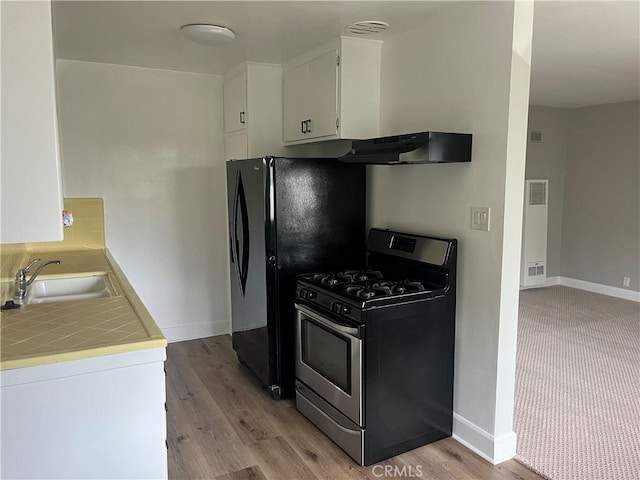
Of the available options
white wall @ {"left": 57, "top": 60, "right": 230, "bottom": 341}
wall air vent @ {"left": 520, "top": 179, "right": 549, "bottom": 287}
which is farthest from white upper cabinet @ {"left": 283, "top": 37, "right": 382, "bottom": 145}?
wall air vent @ {"left": 520, "top": 179, "right": 549, "bottom": 287}

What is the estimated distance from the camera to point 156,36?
9.98 feet

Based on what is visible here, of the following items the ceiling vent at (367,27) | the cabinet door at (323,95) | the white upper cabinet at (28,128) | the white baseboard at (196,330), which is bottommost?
the white baseboard at (196,330)

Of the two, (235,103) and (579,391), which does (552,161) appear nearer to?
(579,391)

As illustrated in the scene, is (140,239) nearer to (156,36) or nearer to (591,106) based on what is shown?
(156,36)

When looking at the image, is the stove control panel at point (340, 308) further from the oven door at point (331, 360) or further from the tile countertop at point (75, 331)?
the tile countertop at point (75, 331)

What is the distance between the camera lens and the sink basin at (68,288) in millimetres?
2723

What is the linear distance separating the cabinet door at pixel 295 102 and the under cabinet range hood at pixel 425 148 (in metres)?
1.11

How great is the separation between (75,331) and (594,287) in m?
6.21

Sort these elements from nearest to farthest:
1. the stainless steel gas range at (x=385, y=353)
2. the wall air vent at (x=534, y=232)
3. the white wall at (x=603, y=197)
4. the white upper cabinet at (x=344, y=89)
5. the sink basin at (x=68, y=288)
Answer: the stainless steel gas range at (x=385, y=353), the sink basin at (x=68, y=288), the white upper cabinet at (x=344, y=89), the white wall at (x=603, y=197), the wall air vent at (x=534, y=232)

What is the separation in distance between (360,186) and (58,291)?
197 centimetres

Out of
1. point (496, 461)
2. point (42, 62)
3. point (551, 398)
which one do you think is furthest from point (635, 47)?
point (42, 62)

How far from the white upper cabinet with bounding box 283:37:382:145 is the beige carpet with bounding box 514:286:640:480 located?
205 centimetres

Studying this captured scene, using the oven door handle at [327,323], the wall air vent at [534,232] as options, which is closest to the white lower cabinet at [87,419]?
the oven door handle at [327,323]

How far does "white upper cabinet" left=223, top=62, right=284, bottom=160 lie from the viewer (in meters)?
3.73
